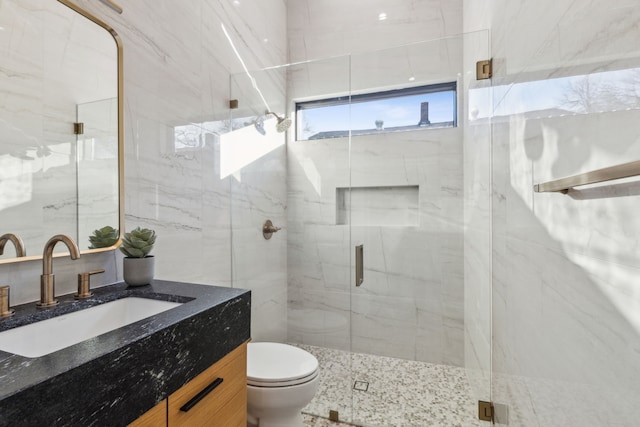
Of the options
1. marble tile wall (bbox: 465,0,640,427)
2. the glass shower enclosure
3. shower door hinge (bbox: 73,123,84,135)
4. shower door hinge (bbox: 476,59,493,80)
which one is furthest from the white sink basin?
shower door hinge (bbox: 476,59,493,80)

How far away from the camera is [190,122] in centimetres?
170

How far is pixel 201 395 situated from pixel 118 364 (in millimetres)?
306

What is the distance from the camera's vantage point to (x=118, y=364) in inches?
26.2

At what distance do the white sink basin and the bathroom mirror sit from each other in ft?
0.77

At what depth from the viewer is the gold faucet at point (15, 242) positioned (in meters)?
0.92

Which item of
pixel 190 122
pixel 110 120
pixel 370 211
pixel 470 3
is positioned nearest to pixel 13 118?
pixel 110 120

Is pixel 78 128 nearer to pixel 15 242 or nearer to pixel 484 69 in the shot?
pixel 15 242

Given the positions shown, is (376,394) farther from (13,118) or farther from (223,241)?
(13,118)

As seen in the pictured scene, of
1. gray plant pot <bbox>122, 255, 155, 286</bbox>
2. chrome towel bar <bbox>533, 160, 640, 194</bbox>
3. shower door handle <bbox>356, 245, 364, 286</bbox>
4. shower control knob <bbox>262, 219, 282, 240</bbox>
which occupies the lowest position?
shower door handle <bbox>356, 245, 364, 286</bbox>

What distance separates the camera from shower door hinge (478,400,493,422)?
1.70m

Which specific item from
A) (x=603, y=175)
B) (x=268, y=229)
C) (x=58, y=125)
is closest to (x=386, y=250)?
(x=268, y=229)

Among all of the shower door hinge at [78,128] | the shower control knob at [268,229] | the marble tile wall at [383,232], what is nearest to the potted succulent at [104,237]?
the shower door hinge at [78,128]

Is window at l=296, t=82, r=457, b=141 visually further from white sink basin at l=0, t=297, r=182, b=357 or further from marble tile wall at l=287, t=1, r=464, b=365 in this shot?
white sink basin at l=0, t=297, r=182, b=357

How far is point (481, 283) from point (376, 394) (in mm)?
954
